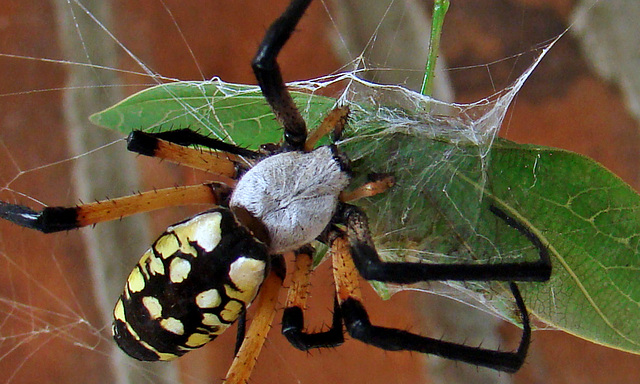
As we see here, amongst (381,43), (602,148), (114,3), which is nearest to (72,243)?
(114,3)

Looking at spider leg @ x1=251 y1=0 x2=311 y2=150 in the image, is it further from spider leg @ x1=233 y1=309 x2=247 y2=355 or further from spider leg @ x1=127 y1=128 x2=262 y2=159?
spider leg @ x1=233 y1=309 x2=247 y2=355

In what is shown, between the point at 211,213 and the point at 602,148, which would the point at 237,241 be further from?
the point at 602,148

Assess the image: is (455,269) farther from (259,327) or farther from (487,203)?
(259,327)

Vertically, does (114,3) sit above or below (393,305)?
above

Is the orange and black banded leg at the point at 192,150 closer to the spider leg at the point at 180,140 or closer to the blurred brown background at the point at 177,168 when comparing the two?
the spider leg at the point at 180,140

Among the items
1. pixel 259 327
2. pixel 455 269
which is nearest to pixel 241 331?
pixel 259 327

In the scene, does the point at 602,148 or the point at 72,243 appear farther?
the point at 72,243
